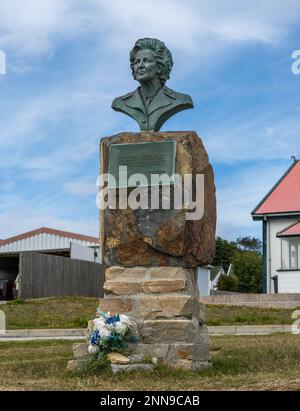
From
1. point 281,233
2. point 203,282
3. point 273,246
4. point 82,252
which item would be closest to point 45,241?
point 82,252

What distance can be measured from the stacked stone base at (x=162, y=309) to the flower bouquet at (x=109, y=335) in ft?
0.70

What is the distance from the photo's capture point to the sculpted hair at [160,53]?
29.8ft

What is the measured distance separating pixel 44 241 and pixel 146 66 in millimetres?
36903

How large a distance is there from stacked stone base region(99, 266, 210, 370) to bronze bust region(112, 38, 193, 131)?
192 centimetres

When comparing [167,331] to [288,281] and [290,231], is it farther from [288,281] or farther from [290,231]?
[290,231]

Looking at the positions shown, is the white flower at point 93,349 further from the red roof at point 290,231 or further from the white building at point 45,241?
the white building at point 45,241

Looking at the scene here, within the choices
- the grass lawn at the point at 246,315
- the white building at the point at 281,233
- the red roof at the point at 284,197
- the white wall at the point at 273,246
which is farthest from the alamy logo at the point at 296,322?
the red roof at the point at 284,197

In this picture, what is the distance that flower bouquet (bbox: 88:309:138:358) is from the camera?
7.82 metres

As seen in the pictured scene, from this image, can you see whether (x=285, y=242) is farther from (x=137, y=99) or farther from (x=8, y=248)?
(x=137, y=99)

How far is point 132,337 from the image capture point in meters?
8.02

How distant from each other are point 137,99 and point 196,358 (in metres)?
3.32

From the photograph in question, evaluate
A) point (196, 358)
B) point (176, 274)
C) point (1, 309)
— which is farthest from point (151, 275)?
point (1, 309)

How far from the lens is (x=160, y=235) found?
830 centimetres
